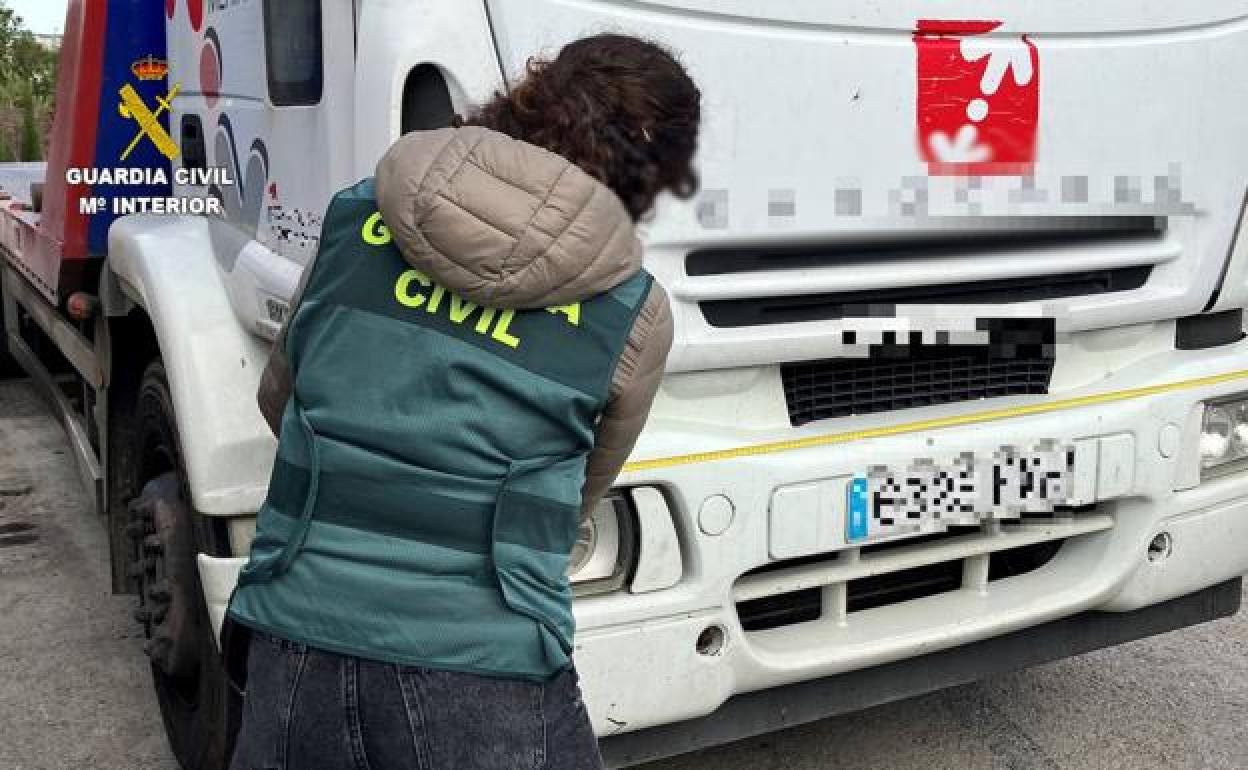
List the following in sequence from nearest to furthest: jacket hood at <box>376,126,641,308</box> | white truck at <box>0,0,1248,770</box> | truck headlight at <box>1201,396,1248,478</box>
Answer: jacket hood at <box>376,126,641,308</box> < white truck at <box>0,0,1248,770</box> < truck headlight at <box>1201,396,1248,478</box>

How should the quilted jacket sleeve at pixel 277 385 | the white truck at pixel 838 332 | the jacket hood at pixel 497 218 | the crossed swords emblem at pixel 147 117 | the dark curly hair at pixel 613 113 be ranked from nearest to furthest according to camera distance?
the jacket hood at pixel 497 218, the dark curly hair at pixel 613 113, the quilted jacket sleeve at pixel 277 385, the white truck at pixel 838 332, the crossed swords emblem at pixel 147 117

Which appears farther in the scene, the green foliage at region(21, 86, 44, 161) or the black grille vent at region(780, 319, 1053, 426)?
the green foliage at region(21, 86, 44, 161)

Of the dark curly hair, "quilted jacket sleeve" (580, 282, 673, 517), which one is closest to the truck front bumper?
"quilted jacket sleeve" (580, 282, 673, 517)

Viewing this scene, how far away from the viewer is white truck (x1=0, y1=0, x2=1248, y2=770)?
98.7 inches

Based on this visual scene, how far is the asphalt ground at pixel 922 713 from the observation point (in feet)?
11.1

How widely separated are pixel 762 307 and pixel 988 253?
0.54 meters

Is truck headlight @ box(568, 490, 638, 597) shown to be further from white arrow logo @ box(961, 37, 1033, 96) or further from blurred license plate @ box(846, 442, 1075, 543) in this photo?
white arrow logo @ box(961, 37, 1033, 96)

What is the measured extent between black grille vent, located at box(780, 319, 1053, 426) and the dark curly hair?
1.04m

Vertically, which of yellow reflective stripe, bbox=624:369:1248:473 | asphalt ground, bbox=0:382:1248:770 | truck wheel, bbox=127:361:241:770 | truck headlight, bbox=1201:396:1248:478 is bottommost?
asphalt ground, bbox=0:382:1248:770

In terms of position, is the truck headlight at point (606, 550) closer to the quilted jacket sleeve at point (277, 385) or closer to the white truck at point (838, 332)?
the white truck at point (838, 332)

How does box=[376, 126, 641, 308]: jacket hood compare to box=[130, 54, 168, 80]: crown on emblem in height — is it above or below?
below

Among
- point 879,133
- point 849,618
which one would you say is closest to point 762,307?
point 879,133

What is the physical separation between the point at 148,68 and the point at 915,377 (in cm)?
220

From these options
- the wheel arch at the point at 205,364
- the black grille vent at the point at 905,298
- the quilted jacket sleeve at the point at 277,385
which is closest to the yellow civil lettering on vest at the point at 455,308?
the quilted jacket sleeve at the point at 277,385
